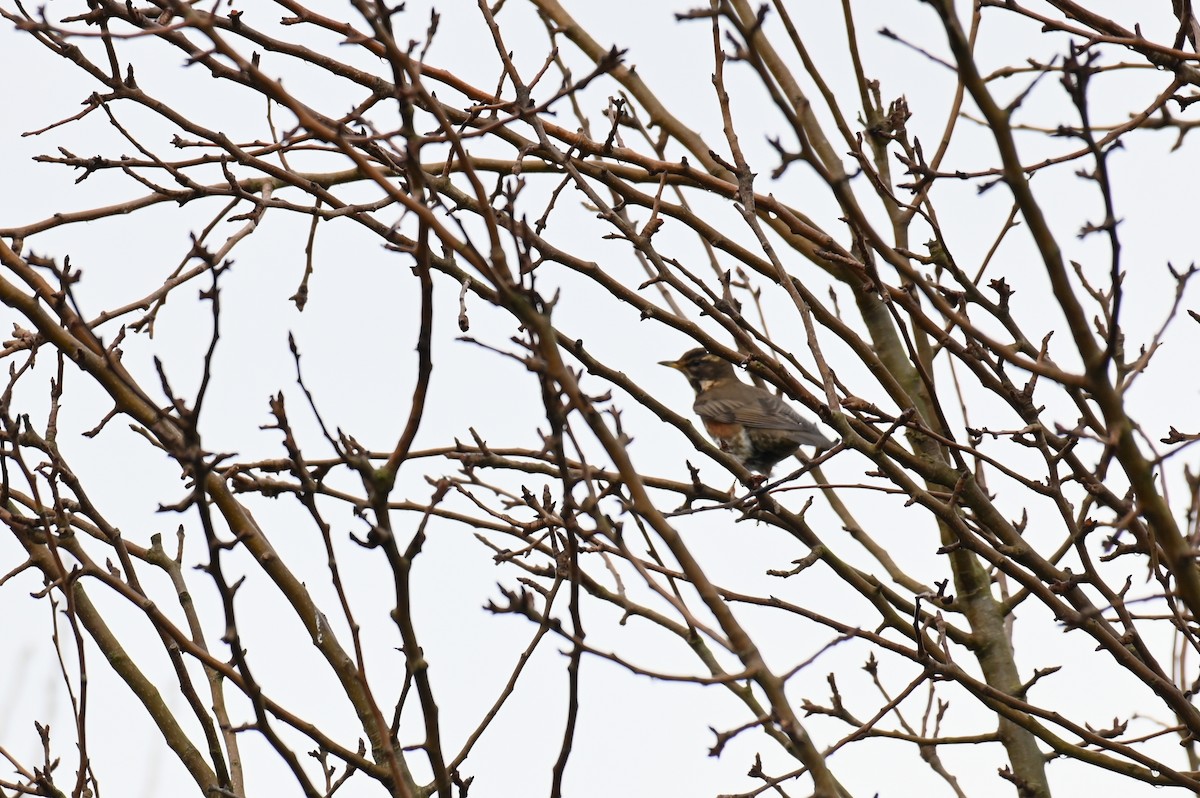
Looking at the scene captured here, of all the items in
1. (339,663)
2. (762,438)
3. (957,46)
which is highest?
(762,438)

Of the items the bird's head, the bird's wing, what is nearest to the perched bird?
the bird's wing

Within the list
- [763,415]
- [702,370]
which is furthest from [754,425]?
[702,370]

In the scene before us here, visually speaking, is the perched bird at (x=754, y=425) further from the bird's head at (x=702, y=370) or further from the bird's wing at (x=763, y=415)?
the bird's head at (x=702, y=370)

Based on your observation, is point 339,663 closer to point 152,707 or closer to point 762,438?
point 152,707

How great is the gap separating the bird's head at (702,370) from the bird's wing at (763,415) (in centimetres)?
64

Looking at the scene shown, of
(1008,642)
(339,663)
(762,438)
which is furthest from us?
(762,438)

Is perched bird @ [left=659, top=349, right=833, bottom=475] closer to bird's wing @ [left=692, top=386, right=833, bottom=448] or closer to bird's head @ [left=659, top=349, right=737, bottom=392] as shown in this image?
bird's wing @ [left=692, top=386, right=833, bottom=448]

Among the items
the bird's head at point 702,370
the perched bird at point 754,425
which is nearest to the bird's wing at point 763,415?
the perched bird at point 754,425

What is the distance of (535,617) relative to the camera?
2.83 m

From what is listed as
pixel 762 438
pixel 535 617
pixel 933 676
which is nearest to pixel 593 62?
pixel 762 438

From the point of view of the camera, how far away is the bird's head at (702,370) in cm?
920

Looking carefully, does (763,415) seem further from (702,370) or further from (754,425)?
(702,370)

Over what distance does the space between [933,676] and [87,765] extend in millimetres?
2385

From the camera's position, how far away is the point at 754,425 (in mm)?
7953
